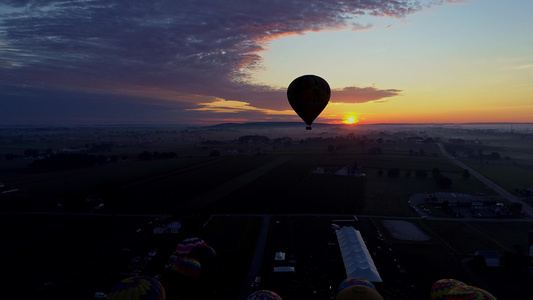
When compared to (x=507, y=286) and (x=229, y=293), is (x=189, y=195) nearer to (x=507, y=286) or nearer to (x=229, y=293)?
(x=229, y=293)

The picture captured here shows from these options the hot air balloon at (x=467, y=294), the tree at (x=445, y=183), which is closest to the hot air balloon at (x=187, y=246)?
the hot air balloon at (x=467, y=294)

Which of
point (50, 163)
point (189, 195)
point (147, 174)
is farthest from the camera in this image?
point (50, 163)

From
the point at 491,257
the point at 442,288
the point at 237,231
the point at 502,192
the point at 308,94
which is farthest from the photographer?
the point at 502,192

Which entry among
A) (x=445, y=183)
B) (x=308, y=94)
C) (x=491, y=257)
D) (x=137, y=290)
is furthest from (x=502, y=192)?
(x=137, y=290)

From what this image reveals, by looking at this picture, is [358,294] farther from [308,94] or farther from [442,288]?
[308,94]

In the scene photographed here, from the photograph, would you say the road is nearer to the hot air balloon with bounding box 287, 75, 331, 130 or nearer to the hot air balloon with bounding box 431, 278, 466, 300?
the hot air balloon with bounding box 431, 278, 466, 300

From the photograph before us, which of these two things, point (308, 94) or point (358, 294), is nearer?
point (358, 294)

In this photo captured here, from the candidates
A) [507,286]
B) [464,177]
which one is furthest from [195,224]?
[464,177]
